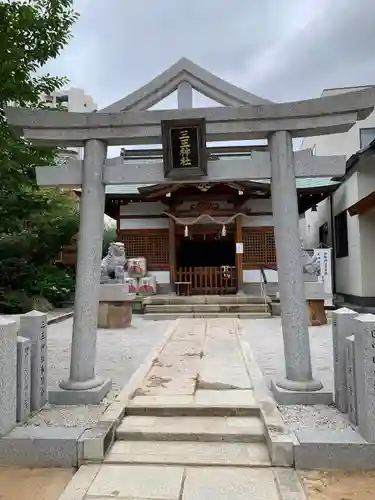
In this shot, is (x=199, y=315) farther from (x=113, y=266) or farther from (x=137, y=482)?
(x=137, y=482)

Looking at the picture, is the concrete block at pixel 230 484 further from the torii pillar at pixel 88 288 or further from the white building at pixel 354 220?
the white building at pixel 354 220

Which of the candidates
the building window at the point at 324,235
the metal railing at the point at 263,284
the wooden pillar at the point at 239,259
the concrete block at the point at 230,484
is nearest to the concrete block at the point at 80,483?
the concrete block at the point at 230,484

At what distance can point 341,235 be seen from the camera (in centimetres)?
1523

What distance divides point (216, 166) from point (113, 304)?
6.66m

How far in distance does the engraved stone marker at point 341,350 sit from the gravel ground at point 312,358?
136 mm

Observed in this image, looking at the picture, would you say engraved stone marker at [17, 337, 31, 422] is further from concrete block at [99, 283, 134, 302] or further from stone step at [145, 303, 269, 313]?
stone step at [145, 303, 269, 313]

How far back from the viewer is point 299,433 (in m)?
3.54

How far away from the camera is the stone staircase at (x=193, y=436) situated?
3471mm

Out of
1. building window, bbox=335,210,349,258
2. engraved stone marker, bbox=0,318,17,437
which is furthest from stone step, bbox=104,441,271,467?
building window, bbox=335,210,349,258

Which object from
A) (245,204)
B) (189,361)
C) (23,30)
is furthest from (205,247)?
(23,30)

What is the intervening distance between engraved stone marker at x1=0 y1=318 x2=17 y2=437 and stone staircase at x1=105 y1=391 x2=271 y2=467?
3.38 ft

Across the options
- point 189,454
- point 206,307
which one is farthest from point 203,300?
point 189,454

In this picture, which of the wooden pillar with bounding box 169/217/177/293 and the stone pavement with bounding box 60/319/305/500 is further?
the wooden pillar with bounding box 169/217/177/293

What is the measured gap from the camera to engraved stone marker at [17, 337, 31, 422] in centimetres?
394
